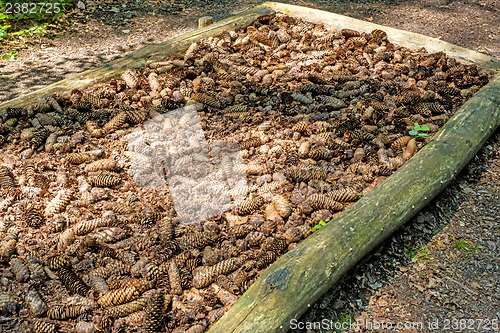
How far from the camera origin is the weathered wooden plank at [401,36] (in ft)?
13.1

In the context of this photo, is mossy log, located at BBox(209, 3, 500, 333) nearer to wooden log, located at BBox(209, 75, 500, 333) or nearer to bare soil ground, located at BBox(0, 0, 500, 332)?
wooden log, located at BBox(209, 75, 500, 333)

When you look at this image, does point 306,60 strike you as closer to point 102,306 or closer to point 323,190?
point 323,190

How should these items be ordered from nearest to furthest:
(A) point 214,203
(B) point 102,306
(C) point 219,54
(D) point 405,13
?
(B) point 102,306 < (A) point 214,203 < (C) point 219,54 < (D) point 405,13

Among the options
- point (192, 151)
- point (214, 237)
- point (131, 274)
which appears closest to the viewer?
point (131, 274)

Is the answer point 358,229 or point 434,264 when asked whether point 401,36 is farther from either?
point 358,229

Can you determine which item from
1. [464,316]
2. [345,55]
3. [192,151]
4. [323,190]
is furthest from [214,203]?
[345,55]

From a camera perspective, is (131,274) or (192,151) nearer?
(131,274)

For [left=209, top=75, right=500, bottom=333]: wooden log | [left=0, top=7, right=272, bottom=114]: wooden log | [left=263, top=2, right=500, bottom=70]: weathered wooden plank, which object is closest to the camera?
[left=209, top=75, right=500, bottom=333]: wooden log

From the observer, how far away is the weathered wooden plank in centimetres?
398

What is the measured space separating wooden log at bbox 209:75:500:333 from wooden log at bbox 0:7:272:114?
8.74ft

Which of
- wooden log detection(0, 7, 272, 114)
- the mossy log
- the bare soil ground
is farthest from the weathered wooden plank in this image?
the bare soil ground

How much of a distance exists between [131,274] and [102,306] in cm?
23

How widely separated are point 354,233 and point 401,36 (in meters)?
3.21

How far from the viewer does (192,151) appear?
2.94 metres
